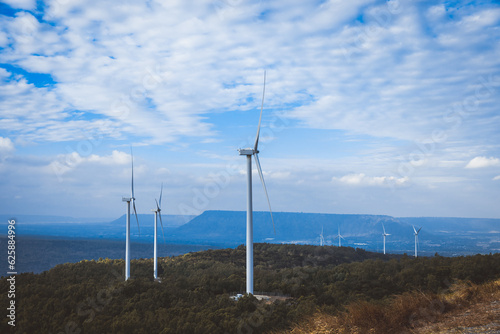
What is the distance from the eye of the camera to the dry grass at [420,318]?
13824 mm

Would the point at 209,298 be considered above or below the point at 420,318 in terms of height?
below

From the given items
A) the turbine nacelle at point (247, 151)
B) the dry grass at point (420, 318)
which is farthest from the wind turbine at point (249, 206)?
the dry grass at point (420, 318)

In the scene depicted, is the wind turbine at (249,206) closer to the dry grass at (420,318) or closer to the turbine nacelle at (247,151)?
the turbine nacelle at (247,151)

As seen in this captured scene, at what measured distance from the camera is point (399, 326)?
47.0 ft

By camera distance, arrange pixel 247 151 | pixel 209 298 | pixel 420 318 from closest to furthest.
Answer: pixel 420 318 < pixel 209 298 < pixel 247 151

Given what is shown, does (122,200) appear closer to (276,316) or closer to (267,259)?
(276,316)

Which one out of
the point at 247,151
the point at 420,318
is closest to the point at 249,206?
the point at 247,151

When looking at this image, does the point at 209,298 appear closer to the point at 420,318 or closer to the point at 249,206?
the point at 249,206

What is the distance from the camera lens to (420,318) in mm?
15062

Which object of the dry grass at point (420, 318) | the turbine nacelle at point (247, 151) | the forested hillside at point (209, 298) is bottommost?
the forested hillside at point (209, 298)

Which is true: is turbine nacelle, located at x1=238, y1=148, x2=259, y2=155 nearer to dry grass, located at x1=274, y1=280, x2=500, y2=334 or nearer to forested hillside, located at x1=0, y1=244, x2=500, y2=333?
forested hillside, located at x1=0, y1=244, x2=500, y2=333

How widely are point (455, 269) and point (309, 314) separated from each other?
14.9 m

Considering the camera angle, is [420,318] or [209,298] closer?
[420,318]

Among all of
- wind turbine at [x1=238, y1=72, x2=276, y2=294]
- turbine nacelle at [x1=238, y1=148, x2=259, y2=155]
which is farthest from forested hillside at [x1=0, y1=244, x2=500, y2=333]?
turbine nacelle at [x1=238, y1=148, x2=259, y2=155]
